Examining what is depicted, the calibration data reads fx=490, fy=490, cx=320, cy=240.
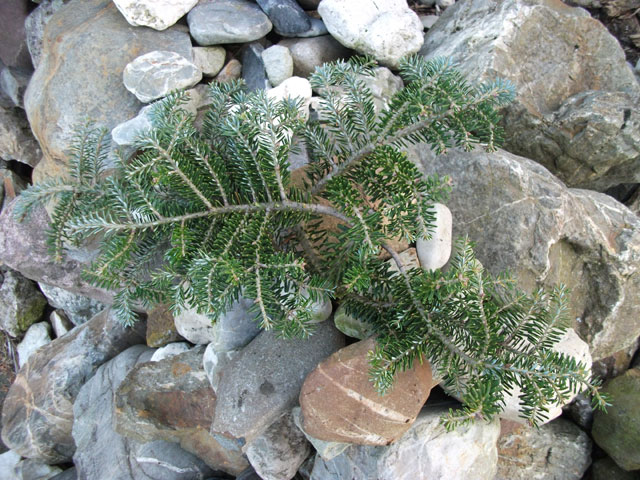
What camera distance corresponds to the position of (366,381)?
179 centimetres

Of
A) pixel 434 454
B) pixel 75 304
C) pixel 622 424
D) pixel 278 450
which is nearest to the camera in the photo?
pixel 434 454

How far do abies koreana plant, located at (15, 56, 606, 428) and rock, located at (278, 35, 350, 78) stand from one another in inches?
39.0

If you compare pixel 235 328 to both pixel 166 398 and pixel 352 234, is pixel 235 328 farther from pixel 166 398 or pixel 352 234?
pixel 352 234

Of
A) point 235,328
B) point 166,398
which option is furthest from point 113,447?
point 235,328

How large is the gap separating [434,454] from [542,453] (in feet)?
2.68

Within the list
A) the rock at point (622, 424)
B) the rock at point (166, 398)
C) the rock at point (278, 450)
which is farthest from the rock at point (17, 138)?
the rock at point (622, 424)

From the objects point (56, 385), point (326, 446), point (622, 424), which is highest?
point (326, 446)

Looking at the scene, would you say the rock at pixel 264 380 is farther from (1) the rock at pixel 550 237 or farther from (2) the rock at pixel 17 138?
(2) the rock at pixel 17 138

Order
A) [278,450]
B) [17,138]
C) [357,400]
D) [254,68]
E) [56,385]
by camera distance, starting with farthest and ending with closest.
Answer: [17,138], [56,385], [254,68], [278,450], [357,400]

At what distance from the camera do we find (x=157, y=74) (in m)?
2.57

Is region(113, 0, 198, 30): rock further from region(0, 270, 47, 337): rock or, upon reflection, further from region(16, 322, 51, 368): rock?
region(16, 322, 51, 368): rock

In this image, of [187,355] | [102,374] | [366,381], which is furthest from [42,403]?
[366,381]

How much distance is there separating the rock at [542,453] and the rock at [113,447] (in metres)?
1.75

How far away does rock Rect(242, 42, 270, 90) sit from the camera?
2744 mm
